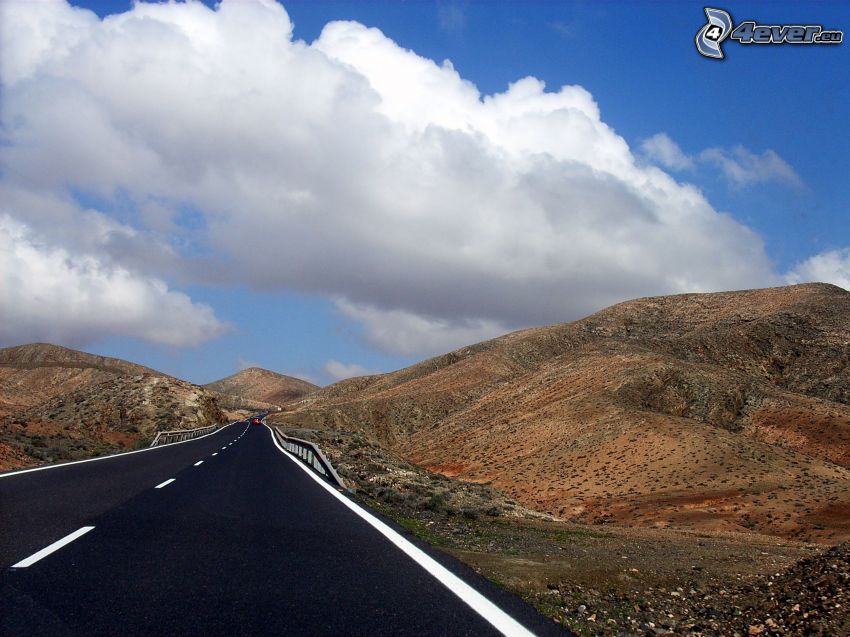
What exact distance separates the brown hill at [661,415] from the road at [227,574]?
23092 mm

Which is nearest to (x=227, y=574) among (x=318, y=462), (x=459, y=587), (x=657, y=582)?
(x=459, y=587)

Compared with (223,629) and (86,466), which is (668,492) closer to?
(86,466)

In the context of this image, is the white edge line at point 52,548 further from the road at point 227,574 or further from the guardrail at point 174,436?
the guardrail at point 174,436

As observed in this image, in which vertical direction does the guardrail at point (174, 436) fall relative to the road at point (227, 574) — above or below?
below

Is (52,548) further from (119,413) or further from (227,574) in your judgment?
(119,413)

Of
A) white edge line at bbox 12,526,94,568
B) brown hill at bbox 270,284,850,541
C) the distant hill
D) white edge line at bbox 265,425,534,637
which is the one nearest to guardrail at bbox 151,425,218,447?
the distant hill

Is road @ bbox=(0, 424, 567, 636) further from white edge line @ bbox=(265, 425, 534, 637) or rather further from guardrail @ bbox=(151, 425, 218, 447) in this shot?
guardrail @ bbox=(151, 425, 218, 447)

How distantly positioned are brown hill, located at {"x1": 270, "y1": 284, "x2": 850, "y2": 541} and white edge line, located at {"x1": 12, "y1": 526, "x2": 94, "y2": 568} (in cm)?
2545

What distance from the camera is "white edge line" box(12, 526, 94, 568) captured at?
6.66m

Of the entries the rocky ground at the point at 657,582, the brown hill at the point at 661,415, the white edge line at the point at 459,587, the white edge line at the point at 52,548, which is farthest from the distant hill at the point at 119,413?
the rocky ground at the point at 657,582

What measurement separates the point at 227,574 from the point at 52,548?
251cm

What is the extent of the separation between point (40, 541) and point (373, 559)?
4215 mm

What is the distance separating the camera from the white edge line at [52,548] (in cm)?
666

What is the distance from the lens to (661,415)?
181 feet
